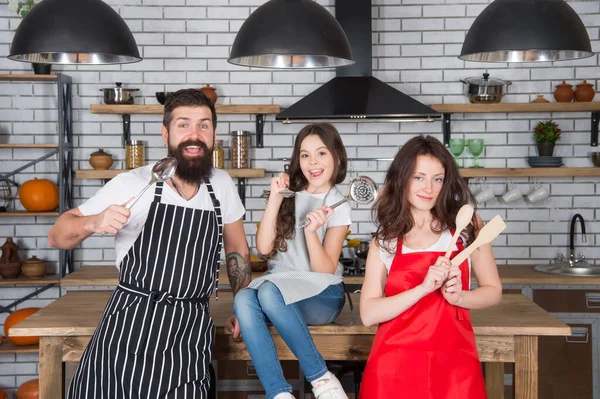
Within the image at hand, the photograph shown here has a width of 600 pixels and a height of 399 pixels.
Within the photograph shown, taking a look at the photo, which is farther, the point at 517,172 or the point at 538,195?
the point at 538,195

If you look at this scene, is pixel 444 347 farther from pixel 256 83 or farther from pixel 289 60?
pixel 256 83

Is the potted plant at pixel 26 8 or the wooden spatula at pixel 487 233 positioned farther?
the potted plant at pixel 26 8

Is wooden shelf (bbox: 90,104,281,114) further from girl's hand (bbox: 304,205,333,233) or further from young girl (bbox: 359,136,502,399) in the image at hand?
young girl (bbox: 359,136,502,399)

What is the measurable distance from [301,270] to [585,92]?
3.16m

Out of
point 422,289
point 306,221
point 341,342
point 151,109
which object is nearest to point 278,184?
point 306,221

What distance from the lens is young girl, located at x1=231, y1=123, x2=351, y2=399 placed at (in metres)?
2.61

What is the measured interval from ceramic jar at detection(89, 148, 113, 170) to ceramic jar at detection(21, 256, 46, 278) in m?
0.73

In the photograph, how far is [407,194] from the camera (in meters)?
2.46

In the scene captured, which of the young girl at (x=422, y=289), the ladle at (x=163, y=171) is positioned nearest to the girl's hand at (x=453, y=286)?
the young girl at (x=422, y=289)

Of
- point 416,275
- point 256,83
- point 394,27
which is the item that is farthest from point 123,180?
point 394,27

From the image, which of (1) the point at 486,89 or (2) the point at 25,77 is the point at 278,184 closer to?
(1) the point at 486,89

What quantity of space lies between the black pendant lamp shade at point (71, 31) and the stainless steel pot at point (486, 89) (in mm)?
2864

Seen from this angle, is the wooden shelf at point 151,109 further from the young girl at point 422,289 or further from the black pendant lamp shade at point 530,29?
the young girl at point 422,289

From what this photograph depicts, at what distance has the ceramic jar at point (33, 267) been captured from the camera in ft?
16.7
